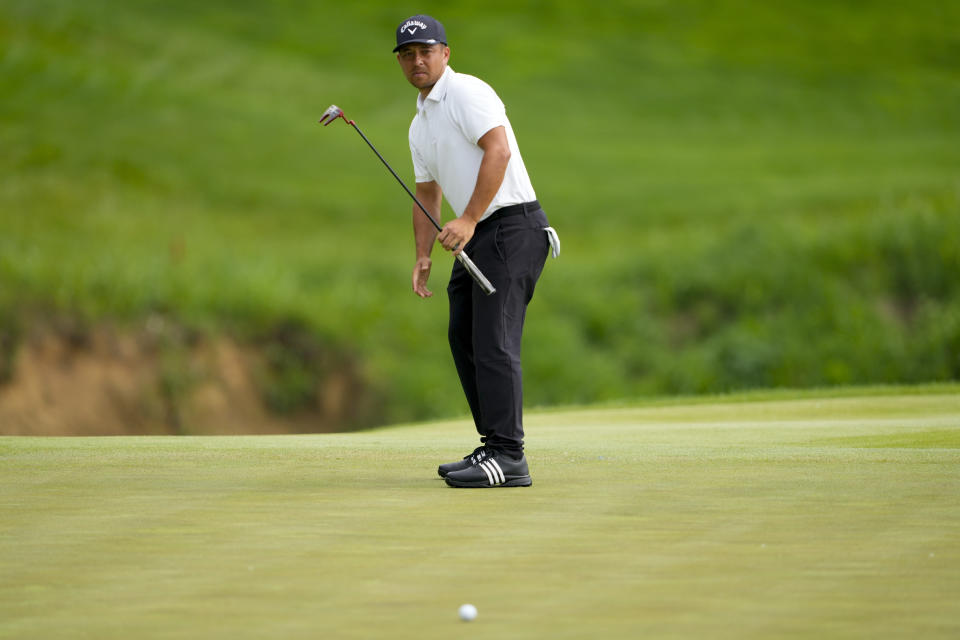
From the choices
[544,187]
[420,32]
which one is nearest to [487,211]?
[420,32]

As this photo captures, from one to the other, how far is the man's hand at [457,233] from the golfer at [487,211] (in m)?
0.04

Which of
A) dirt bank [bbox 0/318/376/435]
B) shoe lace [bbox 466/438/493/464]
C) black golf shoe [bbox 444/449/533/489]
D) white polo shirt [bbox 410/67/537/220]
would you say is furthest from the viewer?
dirt bank [bbox 0/318/376/435]

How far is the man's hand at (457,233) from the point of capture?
6207 mm

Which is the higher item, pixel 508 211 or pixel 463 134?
pixel 463 134

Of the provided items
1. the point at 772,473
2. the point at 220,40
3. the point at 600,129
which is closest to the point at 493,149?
the point at 772,473

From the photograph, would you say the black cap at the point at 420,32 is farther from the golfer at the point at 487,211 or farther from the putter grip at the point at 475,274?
the putter grip at the point at 475,274

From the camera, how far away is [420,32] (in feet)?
21.4

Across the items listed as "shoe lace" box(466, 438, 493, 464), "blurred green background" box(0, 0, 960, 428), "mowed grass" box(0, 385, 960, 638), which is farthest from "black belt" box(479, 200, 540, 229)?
"blurred green background" box(0, 0, 960, 428)

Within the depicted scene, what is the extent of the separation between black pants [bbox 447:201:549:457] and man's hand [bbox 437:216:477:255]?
274 millimetres

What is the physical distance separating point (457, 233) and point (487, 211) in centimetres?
36

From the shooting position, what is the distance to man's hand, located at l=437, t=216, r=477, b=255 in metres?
6.21

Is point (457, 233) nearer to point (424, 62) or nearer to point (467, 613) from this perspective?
point (424, 62)

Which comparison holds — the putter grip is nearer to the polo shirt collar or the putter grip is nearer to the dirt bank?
the polo shirt collar

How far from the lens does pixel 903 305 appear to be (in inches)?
1103
